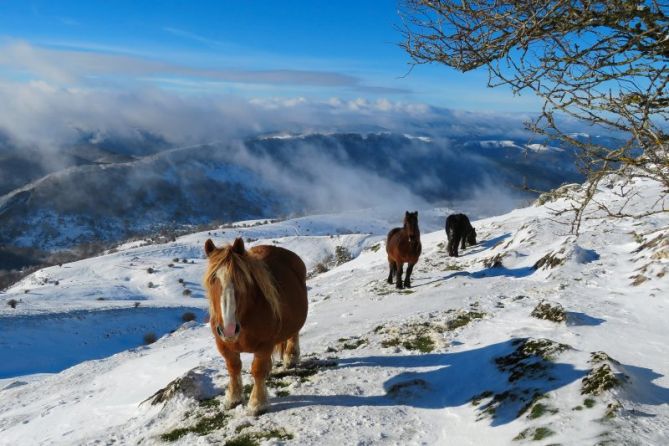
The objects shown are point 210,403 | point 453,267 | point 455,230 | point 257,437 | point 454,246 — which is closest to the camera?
point 257,437

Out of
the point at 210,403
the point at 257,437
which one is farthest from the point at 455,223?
the point at 257,437

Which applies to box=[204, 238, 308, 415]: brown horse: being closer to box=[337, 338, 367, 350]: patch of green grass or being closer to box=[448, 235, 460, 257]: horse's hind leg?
box=[337, 338, 367, 350]: patch of green grass

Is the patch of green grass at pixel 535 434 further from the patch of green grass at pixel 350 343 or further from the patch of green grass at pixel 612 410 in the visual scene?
the patch of green grass at pixel 350 343

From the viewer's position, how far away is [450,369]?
7.29m

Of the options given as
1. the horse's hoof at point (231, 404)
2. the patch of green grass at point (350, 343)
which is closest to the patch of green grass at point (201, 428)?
the horse's hoof at point (231, 404)

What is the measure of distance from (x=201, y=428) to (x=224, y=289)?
1987mm

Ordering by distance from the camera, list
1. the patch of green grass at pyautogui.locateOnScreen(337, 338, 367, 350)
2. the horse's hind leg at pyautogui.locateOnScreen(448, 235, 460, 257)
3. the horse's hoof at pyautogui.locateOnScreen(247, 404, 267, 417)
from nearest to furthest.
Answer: the horse's hoof at pyautogui.locateOnScreen(247, 404, 267, 417)
the patch of green grass at pyautogui.locateOnScreen(337, 338, 367, 350)
the horse's hind leg at pyautogui.locateOnScreen(448, 235, 460, 257)

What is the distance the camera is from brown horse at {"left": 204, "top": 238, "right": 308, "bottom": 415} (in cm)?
569

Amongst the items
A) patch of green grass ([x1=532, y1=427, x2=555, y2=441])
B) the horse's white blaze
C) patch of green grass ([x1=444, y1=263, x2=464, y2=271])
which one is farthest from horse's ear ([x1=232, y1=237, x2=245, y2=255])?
patch of green grass ([x1=444, y1=263, x2=464, y2=271])

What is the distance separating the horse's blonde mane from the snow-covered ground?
159cm

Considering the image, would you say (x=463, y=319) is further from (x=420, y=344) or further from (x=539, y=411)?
(x=539, y=411)

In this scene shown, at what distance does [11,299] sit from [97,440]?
37680 millimetres

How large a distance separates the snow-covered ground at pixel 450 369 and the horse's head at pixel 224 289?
1.32m

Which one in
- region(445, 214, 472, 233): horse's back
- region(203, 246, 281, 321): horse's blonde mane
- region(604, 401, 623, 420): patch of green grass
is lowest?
region(604, 401, 623, 420): patch of green grass
